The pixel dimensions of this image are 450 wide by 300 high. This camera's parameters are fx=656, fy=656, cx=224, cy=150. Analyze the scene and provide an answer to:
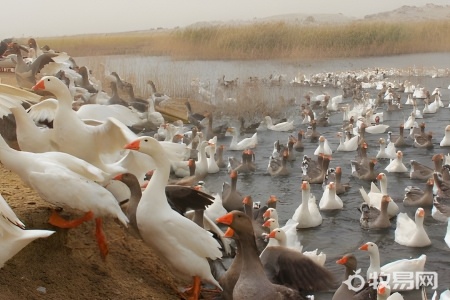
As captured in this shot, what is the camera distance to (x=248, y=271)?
15.8ft

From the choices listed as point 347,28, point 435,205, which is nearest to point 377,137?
point 435,205

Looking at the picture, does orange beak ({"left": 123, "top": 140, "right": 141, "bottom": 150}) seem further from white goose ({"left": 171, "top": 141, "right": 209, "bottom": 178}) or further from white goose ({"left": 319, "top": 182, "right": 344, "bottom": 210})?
white goose ({"left": 171, "top": 141, "right": 209, "bottom": 178})

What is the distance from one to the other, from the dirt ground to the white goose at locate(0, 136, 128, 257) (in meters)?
0.24

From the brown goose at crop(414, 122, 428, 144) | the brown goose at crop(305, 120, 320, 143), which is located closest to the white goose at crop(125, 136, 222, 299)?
the brown goose at crop(414, 122, 428, 144)

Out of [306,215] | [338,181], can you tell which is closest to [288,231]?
[306,215]

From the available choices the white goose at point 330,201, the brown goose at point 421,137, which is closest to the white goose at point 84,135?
the white goose at point 330,201

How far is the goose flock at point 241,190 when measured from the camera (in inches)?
189

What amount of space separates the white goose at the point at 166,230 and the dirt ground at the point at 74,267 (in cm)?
36

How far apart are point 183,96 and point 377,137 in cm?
626

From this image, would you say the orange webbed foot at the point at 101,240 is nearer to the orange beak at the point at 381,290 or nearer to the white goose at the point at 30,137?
the white goose at the point at 30,137

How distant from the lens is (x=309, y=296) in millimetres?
6051

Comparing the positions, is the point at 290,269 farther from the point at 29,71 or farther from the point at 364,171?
the point at 29,71

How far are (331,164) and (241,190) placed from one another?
2352mm

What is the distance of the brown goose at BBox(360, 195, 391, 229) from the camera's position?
8703 millimetres
